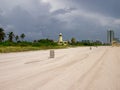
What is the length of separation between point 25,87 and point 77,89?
71.0 inches

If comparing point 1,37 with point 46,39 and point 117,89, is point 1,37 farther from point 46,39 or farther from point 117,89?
point 117,89

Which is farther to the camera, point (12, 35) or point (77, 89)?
point (12, 35)

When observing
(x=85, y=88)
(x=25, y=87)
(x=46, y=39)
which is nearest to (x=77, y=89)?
(x=85, y=88)

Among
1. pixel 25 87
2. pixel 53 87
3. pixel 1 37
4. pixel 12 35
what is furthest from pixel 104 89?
pixel 12 35

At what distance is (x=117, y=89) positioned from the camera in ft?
32.6

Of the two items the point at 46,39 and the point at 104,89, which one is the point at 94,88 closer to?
the point at 104,89

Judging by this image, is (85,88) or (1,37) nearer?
(85,88)

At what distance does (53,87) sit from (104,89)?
1.80m

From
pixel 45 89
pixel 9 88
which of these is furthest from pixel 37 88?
pixel 9 88

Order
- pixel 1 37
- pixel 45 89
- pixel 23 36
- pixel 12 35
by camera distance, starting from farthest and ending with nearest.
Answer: pixel 23 36, pixel 12 35, pixel 1 37, pixel 45 89

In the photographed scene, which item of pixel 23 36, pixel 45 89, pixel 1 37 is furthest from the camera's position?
pixel 23 36

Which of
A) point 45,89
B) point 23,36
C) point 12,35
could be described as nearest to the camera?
point 45,89

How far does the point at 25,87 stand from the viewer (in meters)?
9.83

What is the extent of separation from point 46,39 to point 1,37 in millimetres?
45960
